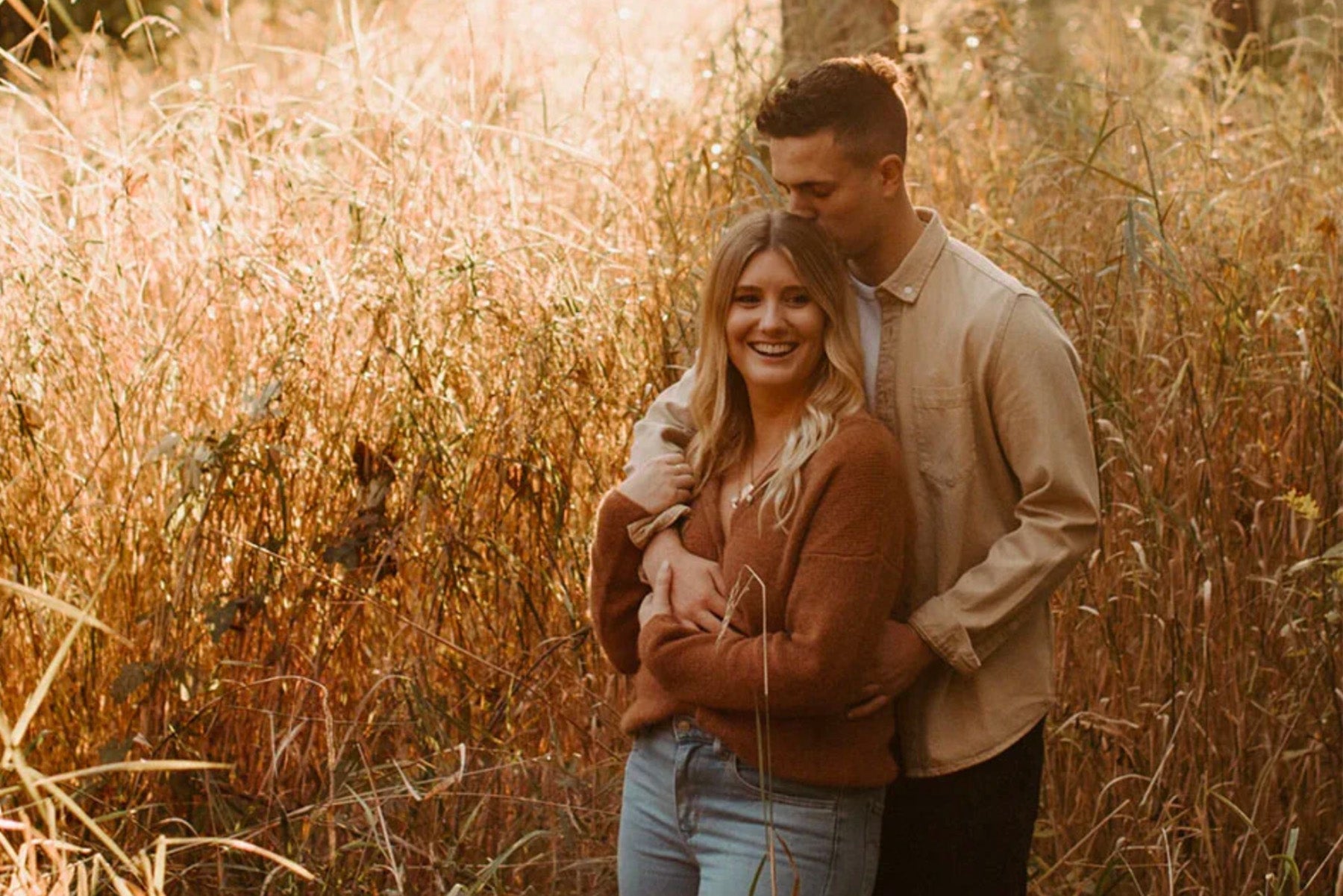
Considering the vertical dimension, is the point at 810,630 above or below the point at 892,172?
below

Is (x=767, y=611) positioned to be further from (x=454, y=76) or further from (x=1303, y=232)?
(x=454, y=76)

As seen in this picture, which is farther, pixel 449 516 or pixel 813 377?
pixel 449 516

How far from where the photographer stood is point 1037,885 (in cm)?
329

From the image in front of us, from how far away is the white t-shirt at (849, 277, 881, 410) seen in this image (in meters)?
2.50

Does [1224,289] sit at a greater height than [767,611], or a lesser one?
greater

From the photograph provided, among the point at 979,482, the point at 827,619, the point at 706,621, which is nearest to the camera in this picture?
the point at 827,619

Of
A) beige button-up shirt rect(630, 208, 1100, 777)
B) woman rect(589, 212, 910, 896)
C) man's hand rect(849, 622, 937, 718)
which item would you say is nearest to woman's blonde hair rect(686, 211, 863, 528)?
woman rect(589, 212, 910, 896)

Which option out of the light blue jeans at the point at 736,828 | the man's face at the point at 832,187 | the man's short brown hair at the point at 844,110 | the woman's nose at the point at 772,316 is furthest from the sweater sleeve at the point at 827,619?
the man's short brown hair at the point at 844,110

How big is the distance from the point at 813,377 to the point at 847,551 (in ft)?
0.97

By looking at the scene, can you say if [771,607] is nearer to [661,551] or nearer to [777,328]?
[661,551]

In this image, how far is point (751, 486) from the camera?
245cm

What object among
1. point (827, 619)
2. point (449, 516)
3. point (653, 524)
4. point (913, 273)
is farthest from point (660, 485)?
point (449, 516)

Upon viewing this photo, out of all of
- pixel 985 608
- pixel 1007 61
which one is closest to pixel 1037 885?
pixel 985 608

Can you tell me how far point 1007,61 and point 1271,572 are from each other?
4.39 metres
